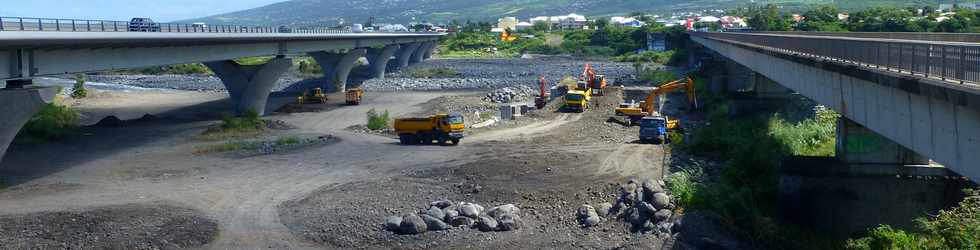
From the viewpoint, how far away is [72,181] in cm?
3198

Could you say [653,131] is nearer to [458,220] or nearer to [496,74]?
[458,220]

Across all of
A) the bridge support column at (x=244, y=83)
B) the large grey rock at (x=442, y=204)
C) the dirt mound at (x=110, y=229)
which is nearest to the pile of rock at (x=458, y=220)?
the large grey rock at (x=442, y=204)

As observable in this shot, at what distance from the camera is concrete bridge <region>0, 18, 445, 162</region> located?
30.4m

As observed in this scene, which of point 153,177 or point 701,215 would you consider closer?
point 701,215

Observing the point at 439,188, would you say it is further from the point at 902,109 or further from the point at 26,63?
the point at 902,109

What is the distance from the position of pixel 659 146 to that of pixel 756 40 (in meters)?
11.7

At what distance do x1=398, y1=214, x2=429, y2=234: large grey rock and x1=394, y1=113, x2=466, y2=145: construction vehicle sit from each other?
17.1 m

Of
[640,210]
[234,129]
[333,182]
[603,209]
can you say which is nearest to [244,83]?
[234,129]

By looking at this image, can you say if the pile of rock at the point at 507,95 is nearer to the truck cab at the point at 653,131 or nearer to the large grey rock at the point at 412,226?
the truck cab at the point at 653,131

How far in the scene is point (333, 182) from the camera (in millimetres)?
32219

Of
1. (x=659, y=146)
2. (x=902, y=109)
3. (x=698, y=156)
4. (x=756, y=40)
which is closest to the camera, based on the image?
(x=902, y=109)

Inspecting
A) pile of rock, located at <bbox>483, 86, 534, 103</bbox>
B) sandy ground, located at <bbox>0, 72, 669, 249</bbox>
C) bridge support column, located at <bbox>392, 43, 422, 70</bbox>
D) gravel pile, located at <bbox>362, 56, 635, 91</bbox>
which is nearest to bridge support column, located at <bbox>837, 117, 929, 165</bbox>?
sandy ground, located at <bbox>0, 72, 669, 249</bbox>

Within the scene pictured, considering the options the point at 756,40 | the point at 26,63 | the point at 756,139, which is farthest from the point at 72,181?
the point at 756,40

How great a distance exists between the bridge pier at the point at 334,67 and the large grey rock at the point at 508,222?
61.4 m
